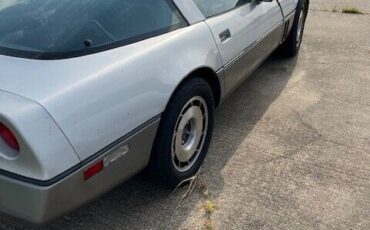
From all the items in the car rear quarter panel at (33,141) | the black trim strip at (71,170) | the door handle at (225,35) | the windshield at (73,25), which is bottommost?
the door handle at (225,35)

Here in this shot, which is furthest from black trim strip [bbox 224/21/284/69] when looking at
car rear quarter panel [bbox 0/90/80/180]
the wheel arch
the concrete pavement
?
car rear quarter panel [bbox 0/90/80/180]

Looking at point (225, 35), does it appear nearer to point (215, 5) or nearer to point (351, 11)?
point (215, 5)

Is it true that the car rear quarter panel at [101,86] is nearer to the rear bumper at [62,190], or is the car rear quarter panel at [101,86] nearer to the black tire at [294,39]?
the rear bumper at [62,190]

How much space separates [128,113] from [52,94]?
0.39 metres

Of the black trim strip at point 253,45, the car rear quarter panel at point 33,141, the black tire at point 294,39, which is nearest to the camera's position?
the car rear quarter panel at point 33,141

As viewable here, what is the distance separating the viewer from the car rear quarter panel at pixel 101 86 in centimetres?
197

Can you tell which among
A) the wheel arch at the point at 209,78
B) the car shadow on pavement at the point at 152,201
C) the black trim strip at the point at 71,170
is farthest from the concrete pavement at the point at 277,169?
the wheel arch at the point at 209,78

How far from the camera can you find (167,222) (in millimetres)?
2699

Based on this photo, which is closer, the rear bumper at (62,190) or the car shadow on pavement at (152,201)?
the rear bumper at (62,190)

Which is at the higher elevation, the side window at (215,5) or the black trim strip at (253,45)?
the side window at (215,5)

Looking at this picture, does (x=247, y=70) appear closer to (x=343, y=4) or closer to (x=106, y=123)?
(x=106, y=123)

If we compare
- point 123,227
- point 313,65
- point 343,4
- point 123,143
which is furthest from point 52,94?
point 343,4

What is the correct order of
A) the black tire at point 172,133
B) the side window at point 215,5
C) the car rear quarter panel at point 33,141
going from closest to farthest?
the car rear quarter panel at point 33,141 → the black tire at point 172,133 → the side window at point 215,5

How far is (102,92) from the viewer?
2104 mm
